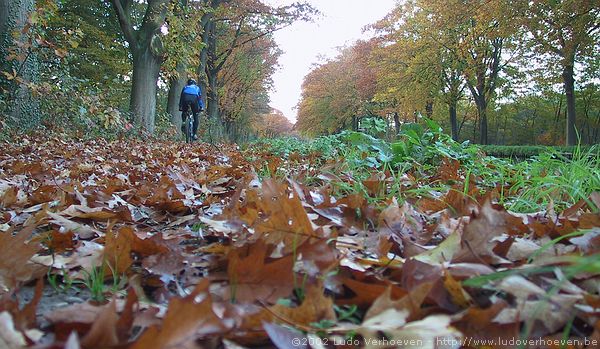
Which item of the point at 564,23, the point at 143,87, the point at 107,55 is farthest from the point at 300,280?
the point at 107,55

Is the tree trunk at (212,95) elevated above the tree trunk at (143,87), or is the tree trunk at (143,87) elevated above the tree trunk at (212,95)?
the tree trunk at (212,95)

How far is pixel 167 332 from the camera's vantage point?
56cm

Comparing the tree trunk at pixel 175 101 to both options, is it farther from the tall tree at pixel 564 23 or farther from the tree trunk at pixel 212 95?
the tall tree at pixel 564 23

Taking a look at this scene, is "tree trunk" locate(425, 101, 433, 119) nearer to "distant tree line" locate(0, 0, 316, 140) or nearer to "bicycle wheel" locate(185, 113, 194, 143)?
"distant tree line" locate(0, 0, 316, 140)

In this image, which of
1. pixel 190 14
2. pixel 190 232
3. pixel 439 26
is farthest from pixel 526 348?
pixel 439 26

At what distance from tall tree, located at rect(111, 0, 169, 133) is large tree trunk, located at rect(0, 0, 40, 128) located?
11.5 ft

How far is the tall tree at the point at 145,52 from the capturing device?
32.9 ft

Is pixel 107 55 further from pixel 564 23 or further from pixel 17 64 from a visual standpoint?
pixel 564 23

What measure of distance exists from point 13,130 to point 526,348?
7.09 metres

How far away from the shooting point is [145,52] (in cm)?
1023

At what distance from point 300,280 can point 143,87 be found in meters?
10.7

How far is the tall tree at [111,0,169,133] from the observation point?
1004 cm

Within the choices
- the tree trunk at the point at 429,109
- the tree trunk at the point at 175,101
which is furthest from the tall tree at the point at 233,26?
the tree trunk at the point at 429,109

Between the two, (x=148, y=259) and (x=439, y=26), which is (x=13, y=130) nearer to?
(x=148, y=259)
